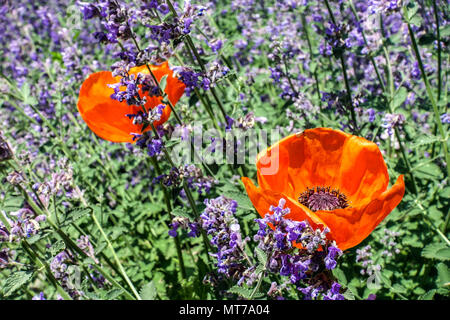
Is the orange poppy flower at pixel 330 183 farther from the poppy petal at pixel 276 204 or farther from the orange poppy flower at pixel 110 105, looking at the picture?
the orange poppy flower at pixel 110 105

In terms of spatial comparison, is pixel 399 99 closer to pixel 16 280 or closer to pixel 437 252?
pixel 437 252

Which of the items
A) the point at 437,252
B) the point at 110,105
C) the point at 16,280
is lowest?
the point at 437,252

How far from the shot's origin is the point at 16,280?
203 cm

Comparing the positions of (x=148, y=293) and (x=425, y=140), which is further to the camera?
(x=425, y=140)

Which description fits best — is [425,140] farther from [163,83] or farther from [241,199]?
[163,83]

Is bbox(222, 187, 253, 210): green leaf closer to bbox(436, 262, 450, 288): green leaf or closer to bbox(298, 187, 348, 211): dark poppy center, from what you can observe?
bbox(298, 187, 348, 211): dark poppy center

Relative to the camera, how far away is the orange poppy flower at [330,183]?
1429 mm

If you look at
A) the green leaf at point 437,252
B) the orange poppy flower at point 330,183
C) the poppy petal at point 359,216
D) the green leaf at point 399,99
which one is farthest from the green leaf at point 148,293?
the green leaf at point 399,99

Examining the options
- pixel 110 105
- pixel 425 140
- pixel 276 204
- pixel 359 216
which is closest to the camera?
pixel 359 216

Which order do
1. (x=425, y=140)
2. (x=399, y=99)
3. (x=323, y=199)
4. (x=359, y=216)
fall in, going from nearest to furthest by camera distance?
(x=359, y=216)
(x=323, y=199)
(x=425, y=140)
(x=399, y=99)

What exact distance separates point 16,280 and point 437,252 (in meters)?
2.14

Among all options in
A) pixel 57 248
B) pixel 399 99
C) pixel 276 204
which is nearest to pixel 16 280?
pixel 57 248

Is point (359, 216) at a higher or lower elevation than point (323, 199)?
higher
